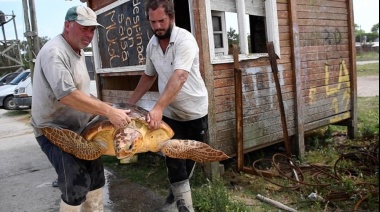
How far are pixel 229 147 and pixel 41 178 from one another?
2.67m

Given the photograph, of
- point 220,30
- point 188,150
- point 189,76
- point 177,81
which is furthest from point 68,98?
point 220,30

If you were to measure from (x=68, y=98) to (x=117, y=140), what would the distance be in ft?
1.39

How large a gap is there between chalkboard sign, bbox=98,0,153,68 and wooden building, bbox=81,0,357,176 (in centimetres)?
1

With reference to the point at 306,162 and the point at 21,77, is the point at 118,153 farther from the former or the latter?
the point at 21,77

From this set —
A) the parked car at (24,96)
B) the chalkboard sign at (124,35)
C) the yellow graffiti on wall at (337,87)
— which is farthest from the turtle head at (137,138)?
the parked car at (24,96)

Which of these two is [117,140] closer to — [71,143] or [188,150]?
[71,143]

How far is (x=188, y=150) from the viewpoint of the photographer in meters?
2.62

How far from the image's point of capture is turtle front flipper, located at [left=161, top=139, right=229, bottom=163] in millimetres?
2588

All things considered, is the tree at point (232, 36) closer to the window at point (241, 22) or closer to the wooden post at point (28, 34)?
the window at point (241, 22)

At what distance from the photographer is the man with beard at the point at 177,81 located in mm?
2660

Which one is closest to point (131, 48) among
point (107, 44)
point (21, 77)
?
point (107, 44)

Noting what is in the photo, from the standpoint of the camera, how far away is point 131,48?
15.9 feet

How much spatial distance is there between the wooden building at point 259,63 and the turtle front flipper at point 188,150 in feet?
4.48

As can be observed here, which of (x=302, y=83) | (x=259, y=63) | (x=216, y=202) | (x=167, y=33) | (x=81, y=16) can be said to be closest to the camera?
(x=81, y=16)
